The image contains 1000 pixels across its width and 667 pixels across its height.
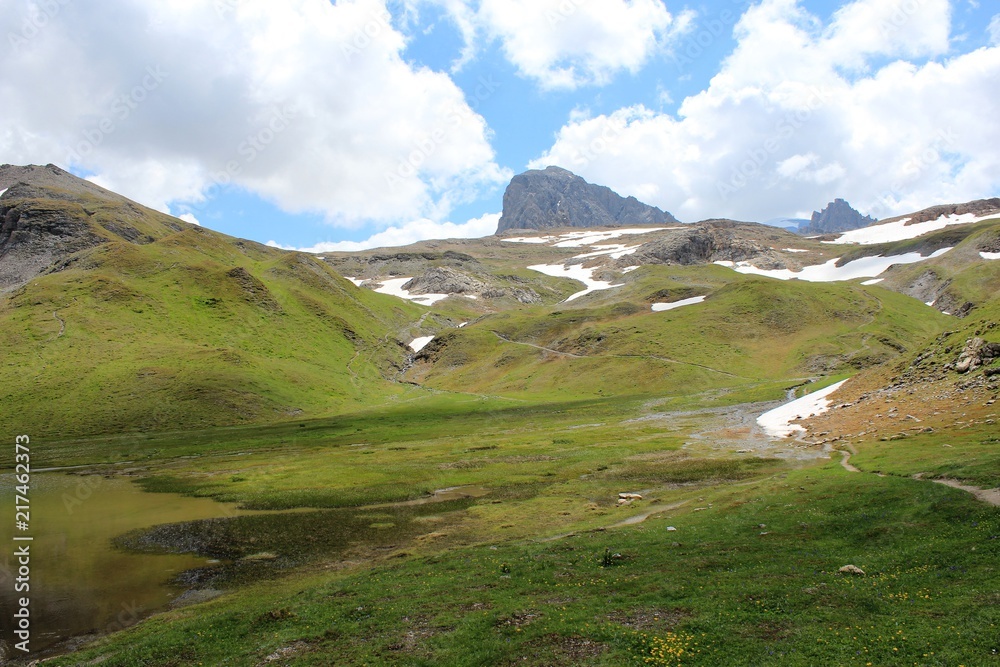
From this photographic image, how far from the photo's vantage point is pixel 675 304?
188375 millimetres

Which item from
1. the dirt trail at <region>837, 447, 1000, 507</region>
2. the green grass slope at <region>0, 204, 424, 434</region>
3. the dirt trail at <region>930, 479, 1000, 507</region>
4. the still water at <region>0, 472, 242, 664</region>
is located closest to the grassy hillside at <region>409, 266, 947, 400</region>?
the green grass slope at <region>0, 204, 424, 434</region>

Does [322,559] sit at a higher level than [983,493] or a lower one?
lower

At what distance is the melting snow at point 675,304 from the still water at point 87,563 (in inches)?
6438

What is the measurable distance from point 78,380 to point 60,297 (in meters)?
47.6

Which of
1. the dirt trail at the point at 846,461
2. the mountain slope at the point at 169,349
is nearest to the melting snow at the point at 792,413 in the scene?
the dirt trail at the point at 846,461

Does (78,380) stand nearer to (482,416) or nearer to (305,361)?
(305,361)

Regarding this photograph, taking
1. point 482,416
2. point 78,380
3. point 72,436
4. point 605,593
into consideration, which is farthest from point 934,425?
point 78,380

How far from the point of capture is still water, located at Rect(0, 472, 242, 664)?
2322cm

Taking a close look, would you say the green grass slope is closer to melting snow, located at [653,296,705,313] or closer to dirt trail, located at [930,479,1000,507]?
melting snow, located at [653,296,705,313]

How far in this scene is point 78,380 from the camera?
111 m

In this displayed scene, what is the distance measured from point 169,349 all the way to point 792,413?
445ft

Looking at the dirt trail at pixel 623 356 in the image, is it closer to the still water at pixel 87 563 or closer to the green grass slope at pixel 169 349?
the green grass slope at pixel 169 349

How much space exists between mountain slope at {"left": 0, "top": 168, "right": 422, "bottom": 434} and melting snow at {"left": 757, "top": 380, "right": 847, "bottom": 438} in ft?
301

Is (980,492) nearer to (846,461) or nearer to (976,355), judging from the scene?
(846,461)
